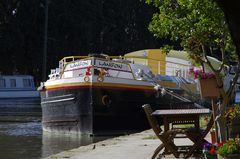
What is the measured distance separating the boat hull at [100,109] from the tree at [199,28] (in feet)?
36.5

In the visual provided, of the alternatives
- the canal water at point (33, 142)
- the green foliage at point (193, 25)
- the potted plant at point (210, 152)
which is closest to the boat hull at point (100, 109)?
the canal water at point (33, 142)

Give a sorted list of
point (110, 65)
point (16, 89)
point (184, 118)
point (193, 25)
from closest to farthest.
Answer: point (193, 25), point (184, 118), point (110, 65), point (16, 89)

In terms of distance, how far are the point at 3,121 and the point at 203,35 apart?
70.9ft

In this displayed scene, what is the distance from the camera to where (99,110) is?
20859 millimetres

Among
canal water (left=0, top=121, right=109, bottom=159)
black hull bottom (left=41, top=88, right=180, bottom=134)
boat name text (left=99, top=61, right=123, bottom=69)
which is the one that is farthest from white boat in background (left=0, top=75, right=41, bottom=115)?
boat name text (left=99, top=61, right=123, bottom=69)

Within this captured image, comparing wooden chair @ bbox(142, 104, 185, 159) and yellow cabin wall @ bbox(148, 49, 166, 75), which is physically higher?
yellow cabin wall @ bbox(148, 49, 166, 75)

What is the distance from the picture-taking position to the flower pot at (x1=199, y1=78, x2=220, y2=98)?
30.1ft

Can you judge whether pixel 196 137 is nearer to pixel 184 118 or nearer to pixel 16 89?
pixel 184 118

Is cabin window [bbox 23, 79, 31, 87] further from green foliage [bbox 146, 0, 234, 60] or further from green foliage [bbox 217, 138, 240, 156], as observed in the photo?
green foliage [bbox 217, 138, 240, 156]

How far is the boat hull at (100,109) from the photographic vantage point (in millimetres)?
20734

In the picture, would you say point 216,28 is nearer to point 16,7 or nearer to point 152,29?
point 152,29

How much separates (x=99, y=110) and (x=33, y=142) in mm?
2997

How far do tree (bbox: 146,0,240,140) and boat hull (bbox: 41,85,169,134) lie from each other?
36.5 feet

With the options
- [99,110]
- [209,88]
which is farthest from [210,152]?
[99,110]
